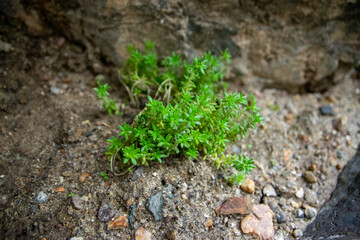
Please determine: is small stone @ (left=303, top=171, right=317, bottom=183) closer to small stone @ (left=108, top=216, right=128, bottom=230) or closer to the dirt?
the dirt

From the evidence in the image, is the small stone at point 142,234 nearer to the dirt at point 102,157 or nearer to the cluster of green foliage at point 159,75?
the dirt at point 102,157

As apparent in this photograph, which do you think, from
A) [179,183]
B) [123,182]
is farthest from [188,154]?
[123,182]

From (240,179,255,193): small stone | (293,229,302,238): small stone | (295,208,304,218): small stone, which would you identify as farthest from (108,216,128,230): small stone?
(295,208,304,218): small stone

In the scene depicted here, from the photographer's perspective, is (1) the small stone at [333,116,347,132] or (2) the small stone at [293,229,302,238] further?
(1) the small stone at [333,116,347,132]

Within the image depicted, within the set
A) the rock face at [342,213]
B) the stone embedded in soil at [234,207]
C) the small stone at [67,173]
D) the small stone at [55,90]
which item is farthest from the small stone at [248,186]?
the small stone at [55,90]

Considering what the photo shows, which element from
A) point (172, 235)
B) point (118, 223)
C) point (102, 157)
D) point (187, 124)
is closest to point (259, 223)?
point (172, 235)

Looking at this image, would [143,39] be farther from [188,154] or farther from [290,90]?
[290,90]
